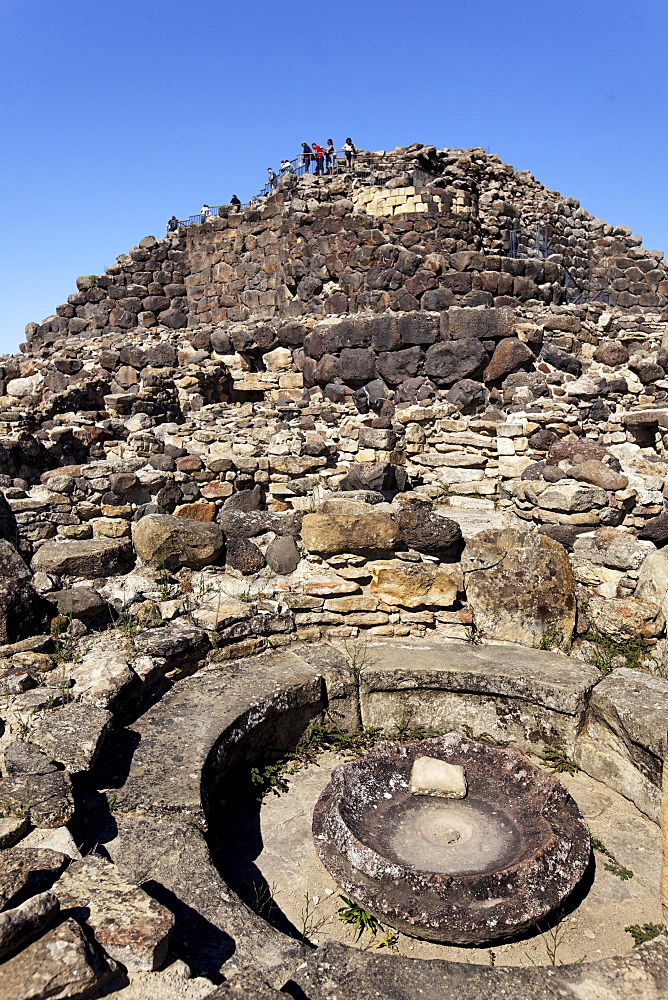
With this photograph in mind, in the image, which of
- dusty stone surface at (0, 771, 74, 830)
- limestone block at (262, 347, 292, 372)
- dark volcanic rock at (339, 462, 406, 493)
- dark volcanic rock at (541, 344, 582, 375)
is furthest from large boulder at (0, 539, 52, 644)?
dark volcanic rock at (541, 344, 582, 375)

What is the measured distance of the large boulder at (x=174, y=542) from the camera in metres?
5.80

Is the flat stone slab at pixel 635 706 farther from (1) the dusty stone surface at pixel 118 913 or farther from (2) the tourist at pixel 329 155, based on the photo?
(2) the tourist at pixel 329 155

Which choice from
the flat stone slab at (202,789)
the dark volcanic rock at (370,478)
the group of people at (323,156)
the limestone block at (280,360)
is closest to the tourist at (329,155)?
the group of people at (323,156)

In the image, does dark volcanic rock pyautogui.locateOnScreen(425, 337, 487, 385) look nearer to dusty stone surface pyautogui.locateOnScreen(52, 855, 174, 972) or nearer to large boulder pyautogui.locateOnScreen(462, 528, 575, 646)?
large boulder pyautogui.locateOnScreen(462, 528, 575, 646)

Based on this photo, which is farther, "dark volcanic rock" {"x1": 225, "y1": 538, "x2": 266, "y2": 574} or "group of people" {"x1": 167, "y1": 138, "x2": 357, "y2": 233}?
"group of people" {"x1": 167, "y1": 138, "x2": 357, "y2": 233}

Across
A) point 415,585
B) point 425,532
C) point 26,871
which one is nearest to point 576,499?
point 425,532

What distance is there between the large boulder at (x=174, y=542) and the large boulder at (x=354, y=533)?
3.02ft

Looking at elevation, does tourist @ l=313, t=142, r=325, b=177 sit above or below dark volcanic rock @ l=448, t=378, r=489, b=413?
above

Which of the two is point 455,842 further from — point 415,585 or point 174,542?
point 174,542

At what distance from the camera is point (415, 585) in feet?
18.2

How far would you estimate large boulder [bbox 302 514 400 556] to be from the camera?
5609 millimetres

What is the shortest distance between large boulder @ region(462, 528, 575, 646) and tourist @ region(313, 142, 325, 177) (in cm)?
831

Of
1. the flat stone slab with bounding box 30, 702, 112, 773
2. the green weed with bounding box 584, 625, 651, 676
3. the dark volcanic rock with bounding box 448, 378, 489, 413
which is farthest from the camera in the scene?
the dark volcanic rock with bounding box 448, 378, 489, 413

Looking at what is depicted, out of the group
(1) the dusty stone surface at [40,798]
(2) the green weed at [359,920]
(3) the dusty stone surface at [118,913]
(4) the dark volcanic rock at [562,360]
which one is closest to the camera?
(3) the dusty stone surface at [118,913]
